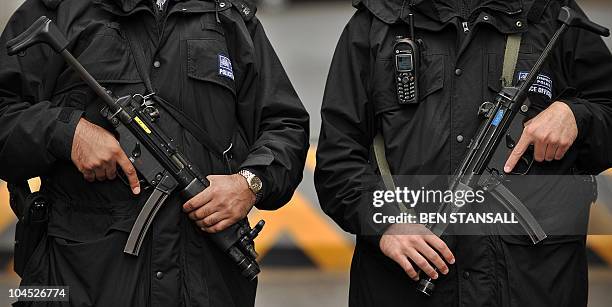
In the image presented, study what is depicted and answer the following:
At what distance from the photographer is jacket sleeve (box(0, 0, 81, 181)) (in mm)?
2699

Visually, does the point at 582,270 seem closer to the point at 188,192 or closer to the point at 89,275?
the point at 188,192

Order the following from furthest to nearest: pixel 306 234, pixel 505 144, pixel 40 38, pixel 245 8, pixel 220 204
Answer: pixel 306 234 < pixel 245 8 < pixel 505 144 < pixel 220 204 < pixel 40 38

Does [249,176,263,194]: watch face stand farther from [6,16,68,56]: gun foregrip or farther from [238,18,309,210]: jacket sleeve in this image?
[6,16,68,56]: gun foregrip

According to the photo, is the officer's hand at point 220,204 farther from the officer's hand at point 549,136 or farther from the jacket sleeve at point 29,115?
the officer's hand at point 549,136

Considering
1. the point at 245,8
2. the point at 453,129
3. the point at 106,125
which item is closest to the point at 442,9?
the point at 453,129

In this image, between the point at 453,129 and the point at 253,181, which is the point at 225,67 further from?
the point at 453,129

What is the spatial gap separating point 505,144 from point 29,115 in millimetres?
1299

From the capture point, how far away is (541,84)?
2.90 meters

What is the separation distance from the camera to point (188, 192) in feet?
9.05

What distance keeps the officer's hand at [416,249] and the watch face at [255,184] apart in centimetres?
37

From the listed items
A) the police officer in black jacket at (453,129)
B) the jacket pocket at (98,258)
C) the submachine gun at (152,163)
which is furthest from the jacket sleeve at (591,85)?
the jacket pocket at (98,258)

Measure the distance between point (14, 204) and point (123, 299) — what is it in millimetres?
466

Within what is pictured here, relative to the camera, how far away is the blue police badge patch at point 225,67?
2865 millimetres

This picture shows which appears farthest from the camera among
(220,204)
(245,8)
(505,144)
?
(245,8)
